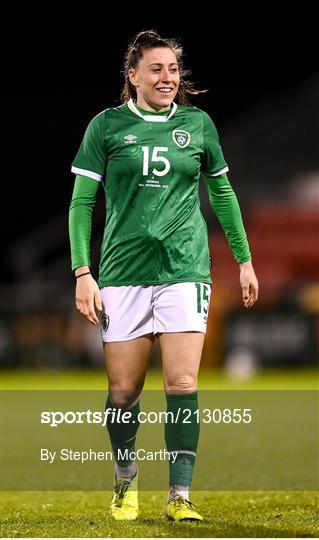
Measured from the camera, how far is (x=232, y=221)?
423 cm

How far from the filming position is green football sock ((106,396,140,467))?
13.6 ft

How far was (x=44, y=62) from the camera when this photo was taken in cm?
2673

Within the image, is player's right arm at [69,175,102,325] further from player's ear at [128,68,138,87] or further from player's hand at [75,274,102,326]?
player's ear at [128,68,138,87]

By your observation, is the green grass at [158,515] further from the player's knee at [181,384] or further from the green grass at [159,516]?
the player's knee at [181,384]

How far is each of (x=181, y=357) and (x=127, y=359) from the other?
207mm

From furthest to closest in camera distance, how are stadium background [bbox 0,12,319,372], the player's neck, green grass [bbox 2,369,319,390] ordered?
stadium background [bbox 0,12,319,372] < green grass [bbox 2,369,319,390] < the player's neck

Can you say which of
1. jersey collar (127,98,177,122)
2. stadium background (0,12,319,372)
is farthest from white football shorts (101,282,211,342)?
stadium background (0,12,319,372)

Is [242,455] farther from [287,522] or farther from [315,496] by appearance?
[287,522]

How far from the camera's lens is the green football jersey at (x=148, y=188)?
4.01m

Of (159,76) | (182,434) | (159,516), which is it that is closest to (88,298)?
(182,434)

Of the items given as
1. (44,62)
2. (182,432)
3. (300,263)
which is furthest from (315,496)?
(44,62)

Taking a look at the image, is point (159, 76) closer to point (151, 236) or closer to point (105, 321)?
point (151, 236)

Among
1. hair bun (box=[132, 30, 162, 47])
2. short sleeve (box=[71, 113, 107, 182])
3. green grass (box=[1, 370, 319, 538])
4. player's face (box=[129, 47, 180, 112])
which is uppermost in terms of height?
hair bun (box=[132, 30, 162, 47])

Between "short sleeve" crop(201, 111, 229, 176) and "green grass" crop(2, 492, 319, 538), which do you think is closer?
"green grass" crop(2, 492, 319, 538)
